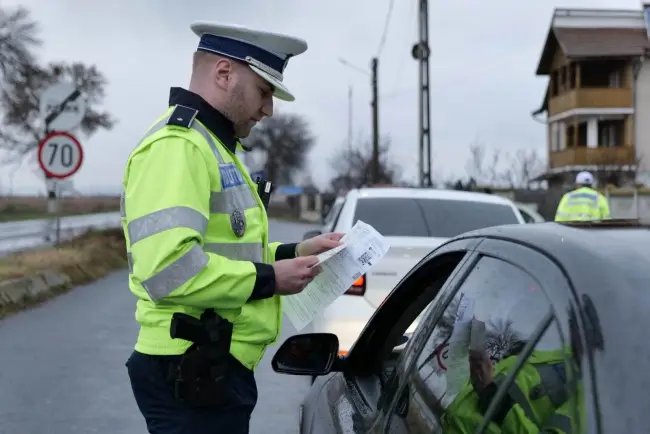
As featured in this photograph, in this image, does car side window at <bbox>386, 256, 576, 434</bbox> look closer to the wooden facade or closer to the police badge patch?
the police badge patch

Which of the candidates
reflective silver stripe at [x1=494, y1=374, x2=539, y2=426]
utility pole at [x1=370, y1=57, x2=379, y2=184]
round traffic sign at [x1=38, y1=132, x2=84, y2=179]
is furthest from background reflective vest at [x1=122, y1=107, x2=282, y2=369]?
utility pole at [x1=370, y1=57, x2=379, y2=184]

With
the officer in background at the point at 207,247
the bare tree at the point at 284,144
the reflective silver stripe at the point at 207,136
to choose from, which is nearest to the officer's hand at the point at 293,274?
the officer in background at the point at 207,247

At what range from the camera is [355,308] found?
6.09 m

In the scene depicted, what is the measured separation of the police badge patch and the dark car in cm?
60

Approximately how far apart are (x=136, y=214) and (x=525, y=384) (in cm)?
121

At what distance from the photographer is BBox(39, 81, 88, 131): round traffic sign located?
44.8 feet

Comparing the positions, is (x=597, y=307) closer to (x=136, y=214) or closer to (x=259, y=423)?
(x=136, y=214)

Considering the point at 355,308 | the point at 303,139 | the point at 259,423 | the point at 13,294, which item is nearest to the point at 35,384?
the point at 259,423

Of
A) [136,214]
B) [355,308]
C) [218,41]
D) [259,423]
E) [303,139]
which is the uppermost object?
[303,139]

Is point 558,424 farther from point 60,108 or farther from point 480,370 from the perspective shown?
point 60,108

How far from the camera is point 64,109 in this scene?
45.0ft

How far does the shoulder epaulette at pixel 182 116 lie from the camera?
264cm

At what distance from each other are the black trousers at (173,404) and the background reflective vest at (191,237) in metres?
0.05


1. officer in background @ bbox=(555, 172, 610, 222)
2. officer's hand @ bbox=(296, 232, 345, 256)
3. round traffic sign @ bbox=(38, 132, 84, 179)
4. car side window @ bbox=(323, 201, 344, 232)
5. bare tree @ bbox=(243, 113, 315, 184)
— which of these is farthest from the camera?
bare tree @ bbox=(243, 113, 315, 184)
